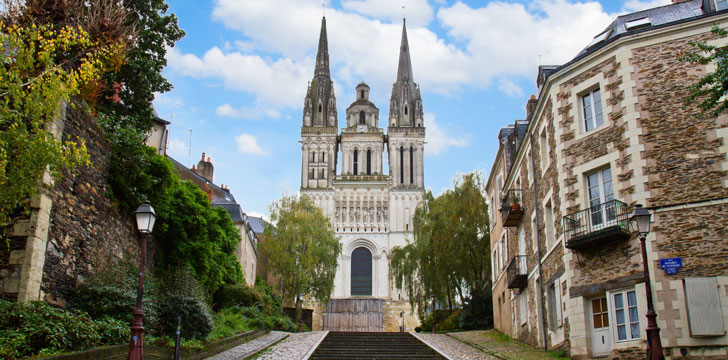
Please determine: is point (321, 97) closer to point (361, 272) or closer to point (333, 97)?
point (333, 97)

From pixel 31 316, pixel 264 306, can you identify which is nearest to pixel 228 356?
pixel 31 316

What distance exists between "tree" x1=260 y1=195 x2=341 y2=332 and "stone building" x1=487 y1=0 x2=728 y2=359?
27008 mm

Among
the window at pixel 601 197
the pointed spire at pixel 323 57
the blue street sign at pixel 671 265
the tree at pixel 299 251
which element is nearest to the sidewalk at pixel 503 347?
the window at pixel 601 197

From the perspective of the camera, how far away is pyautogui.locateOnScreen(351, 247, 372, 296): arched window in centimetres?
7369

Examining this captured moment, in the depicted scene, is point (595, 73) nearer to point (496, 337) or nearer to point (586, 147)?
point (586, 147)

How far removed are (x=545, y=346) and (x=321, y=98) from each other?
67.2 meters

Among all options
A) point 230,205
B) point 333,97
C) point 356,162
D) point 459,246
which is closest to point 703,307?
point 459,246

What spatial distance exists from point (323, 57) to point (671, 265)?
7750 cm

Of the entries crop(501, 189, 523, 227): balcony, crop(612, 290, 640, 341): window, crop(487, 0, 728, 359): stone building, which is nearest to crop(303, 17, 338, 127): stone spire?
crop(501, 189, 523, 227): balcony

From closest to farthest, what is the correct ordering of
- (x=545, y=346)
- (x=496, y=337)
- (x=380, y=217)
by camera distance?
(x=545, y=346), (x=496, y=337), (x=380, y=217)

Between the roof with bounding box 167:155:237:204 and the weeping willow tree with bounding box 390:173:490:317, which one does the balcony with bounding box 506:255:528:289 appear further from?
the roof with bounding box 167:155:237:204

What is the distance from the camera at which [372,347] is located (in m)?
22.8

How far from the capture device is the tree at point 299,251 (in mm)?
Answer: 45031

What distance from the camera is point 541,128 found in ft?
67.5
